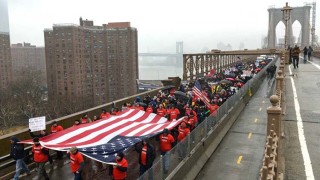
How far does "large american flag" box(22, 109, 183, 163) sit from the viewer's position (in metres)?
10.4

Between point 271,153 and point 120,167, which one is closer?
point 271,153

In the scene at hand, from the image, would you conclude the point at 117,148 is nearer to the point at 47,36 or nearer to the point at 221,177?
the point at 221,177

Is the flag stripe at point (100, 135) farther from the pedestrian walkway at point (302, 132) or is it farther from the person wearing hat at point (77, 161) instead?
the pedestrian walkway at point (302, 132)

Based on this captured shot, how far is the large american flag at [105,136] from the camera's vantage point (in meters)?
10.4

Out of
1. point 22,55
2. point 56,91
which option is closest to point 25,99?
point 56,91

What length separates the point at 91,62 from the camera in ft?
360

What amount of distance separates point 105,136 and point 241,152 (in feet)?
22.9

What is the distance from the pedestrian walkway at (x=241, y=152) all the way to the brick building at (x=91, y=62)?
210 ft

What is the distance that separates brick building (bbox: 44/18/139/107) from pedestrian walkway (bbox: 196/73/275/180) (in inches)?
2524

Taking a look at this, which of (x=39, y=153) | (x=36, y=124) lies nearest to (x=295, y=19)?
(x=36, y=124)

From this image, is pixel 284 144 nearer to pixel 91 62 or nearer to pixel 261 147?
pixel 261 147

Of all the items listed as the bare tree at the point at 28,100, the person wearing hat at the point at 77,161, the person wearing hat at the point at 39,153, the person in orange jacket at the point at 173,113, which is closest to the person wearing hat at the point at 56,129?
the person wearing hat at the point at 39,153

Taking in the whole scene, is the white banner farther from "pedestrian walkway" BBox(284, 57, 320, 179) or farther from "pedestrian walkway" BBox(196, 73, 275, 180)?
"pedestrian walkway" BBox(284, 57, 320, 179)

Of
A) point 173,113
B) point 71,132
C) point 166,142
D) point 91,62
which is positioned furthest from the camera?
point 91,62
